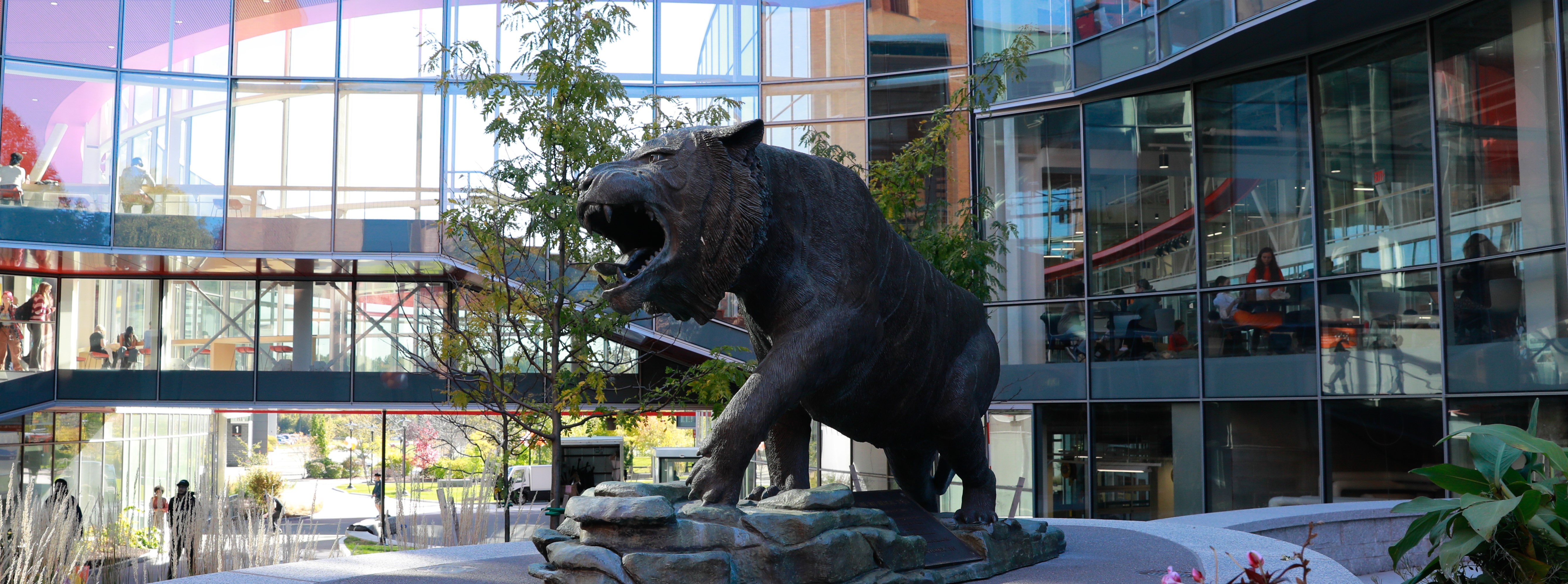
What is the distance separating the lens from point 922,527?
4.69 meters

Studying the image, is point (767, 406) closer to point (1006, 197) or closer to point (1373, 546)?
point (1373, 546)

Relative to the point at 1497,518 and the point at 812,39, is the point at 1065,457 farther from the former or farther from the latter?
the point at 1497,518

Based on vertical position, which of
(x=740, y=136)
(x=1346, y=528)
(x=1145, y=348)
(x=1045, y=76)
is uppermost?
(x=1045, y=76)

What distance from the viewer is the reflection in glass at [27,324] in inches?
747

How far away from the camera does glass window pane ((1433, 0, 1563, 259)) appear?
10.8 m

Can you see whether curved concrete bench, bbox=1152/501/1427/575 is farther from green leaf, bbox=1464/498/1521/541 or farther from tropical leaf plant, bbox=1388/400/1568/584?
green leaf, bbox=1464/498/1521/541

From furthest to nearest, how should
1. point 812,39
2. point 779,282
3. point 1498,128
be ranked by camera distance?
point 812,39 < point 1498,128 < point 779,282

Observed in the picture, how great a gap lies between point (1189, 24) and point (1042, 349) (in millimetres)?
4751

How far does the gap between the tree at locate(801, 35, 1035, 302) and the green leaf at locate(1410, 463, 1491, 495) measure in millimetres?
5722

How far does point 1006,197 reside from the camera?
1571 cm

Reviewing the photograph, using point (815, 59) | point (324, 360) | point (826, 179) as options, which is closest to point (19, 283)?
point (324, 360)

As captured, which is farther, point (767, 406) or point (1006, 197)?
point (1006, 197)

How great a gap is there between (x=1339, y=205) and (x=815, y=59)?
8013mm

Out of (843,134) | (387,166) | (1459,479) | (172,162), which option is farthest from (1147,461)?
(172,162)
